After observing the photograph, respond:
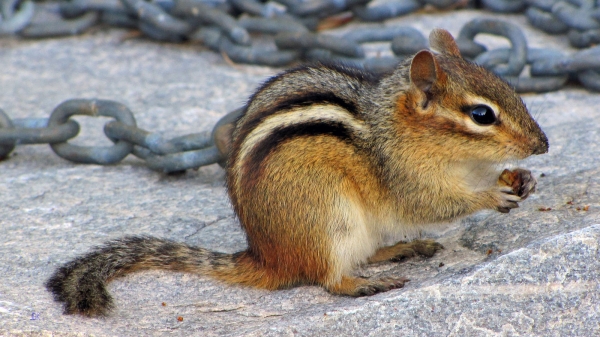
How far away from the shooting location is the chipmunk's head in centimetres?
290

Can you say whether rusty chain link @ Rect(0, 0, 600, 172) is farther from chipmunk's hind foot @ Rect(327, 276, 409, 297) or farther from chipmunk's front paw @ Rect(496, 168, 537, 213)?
chipmunk's front paw @ Rect(496, 168, 537, 213)

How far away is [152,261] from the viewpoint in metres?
2.97


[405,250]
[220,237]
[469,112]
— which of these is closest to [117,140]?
[220,237]

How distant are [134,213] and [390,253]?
1.12m

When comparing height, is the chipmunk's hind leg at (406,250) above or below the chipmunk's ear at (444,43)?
below

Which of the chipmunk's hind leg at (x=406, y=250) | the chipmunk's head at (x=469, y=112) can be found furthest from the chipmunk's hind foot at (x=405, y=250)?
the chipmunk's head at (x=469, y=112)

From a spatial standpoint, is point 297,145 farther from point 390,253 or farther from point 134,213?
point 134,213

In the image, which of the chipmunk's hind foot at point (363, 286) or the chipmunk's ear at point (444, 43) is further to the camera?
the chipmunk's ear at point (444, 43)

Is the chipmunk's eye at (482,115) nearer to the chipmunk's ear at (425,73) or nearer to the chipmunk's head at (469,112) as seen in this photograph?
the chipmunk's head at (469,112)

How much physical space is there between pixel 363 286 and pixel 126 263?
0.86 m

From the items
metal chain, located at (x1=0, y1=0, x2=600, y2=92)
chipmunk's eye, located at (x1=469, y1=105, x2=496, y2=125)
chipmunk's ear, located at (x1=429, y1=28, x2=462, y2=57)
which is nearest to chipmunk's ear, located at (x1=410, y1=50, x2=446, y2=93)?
chipmunk's eye, located at (x1=469, y1=105, x2=496, y2=125)

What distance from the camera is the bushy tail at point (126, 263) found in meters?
2.74

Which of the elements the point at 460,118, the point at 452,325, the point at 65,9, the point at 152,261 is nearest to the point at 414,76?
the point at 460,118

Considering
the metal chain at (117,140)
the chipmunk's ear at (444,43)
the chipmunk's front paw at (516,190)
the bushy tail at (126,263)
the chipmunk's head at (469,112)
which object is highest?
the chipmunk's ear at (444,43)
